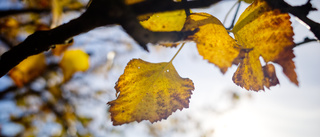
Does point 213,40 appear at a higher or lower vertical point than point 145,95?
higher

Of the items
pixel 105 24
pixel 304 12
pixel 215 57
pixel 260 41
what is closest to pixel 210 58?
pixel 215 57

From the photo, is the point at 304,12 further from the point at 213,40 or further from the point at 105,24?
the point at 105,24

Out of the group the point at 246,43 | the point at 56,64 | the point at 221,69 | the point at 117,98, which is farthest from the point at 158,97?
the point at 56,64

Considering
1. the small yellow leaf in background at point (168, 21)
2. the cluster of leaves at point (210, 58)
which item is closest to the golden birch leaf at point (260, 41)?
the cluster of leaves at point (210, 58)

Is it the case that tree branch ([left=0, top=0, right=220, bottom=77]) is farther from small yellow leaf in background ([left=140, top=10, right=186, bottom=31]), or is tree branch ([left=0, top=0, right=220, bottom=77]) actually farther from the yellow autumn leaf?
the yellow autumn leaf

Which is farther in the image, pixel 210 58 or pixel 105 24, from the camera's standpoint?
pixel 210 58

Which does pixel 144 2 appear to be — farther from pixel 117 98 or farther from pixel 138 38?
pixel 117 98
